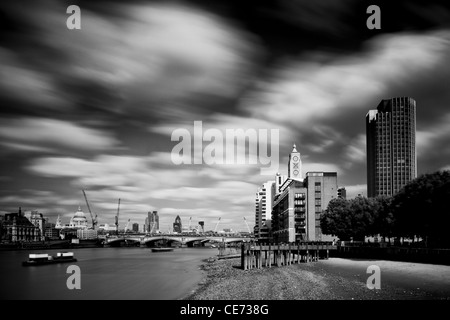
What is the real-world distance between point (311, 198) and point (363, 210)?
46169mm

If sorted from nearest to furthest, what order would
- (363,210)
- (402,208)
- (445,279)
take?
(445,279) → (402,208) → (363,210)

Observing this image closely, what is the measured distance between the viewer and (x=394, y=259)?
89.9 m

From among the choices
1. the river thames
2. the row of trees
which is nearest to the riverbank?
the river thames

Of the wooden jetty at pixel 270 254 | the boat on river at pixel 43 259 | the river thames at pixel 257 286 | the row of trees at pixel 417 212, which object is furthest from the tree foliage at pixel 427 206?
the boat on river at pixel 43 259

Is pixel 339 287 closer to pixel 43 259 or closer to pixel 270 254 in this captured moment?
pixel 270 254

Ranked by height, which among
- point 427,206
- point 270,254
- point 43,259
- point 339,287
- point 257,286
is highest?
point 427,206


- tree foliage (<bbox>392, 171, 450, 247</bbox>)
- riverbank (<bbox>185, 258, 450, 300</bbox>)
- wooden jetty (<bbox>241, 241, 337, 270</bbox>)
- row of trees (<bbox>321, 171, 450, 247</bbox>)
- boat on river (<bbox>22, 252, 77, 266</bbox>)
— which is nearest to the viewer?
riverbank (<bbox>185, 258, 450, 300</bbox>)

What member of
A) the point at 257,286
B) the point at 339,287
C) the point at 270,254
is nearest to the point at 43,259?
the point at 270,254

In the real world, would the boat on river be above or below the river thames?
below

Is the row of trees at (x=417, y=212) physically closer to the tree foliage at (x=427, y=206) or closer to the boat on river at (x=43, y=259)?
the tree foliage at (x=427, y=206)

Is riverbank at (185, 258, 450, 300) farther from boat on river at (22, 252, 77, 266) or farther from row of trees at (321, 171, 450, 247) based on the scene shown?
boat on river at (22, 252, 77, 266)
